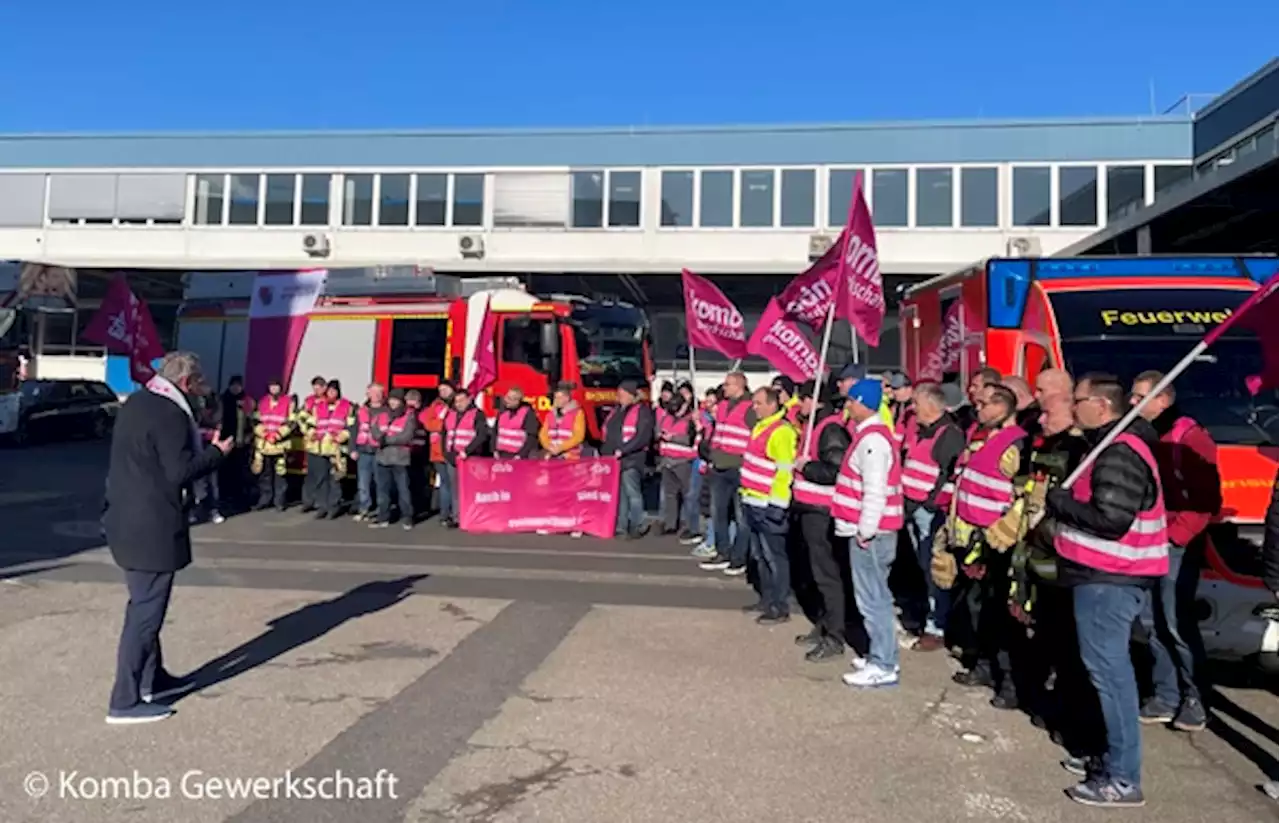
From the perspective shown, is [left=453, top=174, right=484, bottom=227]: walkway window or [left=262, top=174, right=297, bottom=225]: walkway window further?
[left=262, top=174, right=297, bottom=225]: walkway window

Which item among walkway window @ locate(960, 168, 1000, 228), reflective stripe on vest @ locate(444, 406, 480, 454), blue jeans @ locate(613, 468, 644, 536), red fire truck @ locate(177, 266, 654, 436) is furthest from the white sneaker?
walkway window @ locate(960, 168, 1000, 228)

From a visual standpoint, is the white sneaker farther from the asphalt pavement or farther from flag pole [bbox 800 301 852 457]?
flag pole [bbox 800 301 852 457]

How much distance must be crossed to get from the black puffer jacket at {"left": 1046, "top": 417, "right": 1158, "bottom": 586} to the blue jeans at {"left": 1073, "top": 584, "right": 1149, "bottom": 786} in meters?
0.06

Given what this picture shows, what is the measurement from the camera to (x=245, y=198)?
31.6m

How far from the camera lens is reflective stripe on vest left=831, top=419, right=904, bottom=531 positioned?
626 centimetres

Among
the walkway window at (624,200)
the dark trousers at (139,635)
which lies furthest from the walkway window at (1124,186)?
the dark trousers at (139,635)

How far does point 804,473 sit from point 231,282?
14245 mm

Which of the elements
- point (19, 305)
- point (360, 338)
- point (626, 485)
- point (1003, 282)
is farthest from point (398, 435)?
point (19, 305)

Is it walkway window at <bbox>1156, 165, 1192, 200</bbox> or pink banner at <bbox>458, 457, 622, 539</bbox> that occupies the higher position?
walkway window at <bbox>1156, 165, 1192, 200</bbox>

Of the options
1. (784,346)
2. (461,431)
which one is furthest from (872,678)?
(461,431)

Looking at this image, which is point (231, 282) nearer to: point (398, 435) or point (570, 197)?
point (398, 435)

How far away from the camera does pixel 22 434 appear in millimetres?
23953

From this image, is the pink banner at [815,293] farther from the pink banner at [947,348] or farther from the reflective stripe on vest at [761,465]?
the pink banner at [947,348]

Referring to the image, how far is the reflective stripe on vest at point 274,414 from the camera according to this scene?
14125 millimetres
